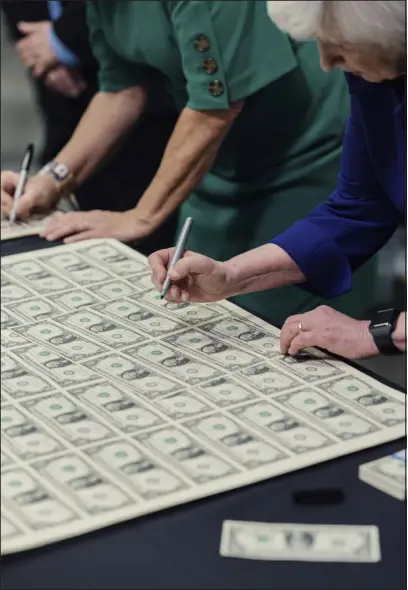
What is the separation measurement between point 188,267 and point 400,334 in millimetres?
265

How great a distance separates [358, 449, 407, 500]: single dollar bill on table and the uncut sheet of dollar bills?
0.13 ft

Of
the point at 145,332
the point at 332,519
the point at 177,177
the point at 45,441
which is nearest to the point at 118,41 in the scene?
the point at 177,177

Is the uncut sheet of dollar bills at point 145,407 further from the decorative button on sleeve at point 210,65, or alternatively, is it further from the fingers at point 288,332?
the decorative button on sleeve at point 210,65

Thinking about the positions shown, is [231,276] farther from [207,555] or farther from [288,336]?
[207,555]

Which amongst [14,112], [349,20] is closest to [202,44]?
[349,20]

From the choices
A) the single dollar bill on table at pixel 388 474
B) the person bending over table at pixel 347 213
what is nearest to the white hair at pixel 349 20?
the person bending over table at pixel 347 213

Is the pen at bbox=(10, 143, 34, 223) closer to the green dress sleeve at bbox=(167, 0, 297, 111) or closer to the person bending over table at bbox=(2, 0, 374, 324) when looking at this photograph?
the person bending over table at bbox=(2, 0, 374, 324)

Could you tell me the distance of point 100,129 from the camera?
5.84 ft

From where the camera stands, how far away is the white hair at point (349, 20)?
888 mm

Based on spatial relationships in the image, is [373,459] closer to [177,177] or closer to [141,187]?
[177,177]

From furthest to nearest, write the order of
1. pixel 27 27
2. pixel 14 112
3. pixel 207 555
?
1. pixel 14 112
2. pixel 27 27
3. pixel 207 555

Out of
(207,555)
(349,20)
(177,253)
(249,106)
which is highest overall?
(349,20)

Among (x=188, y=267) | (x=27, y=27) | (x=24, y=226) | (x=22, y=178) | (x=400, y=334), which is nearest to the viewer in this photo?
(x=400, y=334)

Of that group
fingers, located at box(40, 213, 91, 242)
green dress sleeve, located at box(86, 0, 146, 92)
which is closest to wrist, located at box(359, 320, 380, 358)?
fingers, located at box(40, 213, 91, 242)
